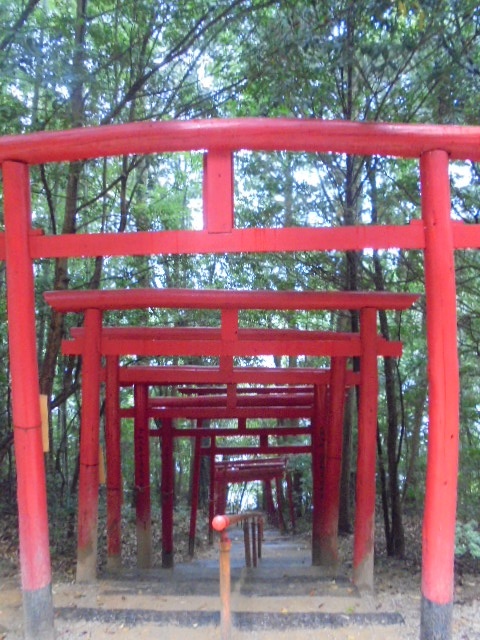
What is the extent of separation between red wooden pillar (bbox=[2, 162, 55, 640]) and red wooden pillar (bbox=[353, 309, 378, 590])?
2.95m

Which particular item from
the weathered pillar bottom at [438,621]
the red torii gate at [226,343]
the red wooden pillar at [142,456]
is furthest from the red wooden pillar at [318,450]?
the weathered pillar bottom at [438,621]

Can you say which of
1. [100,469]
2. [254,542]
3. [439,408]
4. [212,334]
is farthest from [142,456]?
[439,408]

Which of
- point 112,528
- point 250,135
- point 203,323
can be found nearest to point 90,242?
point 250,135

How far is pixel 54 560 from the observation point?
7.38 meters

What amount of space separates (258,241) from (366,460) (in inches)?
114

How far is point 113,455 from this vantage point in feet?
23.4

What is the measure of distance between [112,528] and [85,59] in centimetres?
536

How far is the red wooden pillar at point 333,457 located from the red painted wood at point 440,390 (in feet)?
10.7

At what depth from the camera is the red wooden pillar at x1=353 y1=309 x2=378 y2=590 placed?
5898 millimetres

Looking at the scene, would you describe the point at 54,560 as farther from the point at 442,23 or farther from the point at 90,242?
the point at 442,23

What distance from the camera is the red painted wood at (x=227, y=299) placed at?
557 cm

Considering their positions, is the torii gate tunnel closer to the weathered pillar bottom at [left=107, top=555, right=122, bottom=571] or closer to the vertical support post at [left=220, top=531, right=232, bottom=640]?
the vertical support post at [left=220, top=531, right=232, bottom=640]

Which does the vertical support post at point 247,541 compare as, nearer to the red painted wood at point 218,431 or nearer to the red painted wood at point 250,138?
the red painted wood at point 218,431

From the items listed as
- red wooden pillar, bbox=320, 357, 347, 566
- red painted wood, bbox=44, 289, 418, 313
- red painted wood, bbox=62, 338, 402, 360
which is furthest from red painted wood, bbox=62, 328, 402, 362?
red wooden pillar, bbox=320, 357, 347, 566
